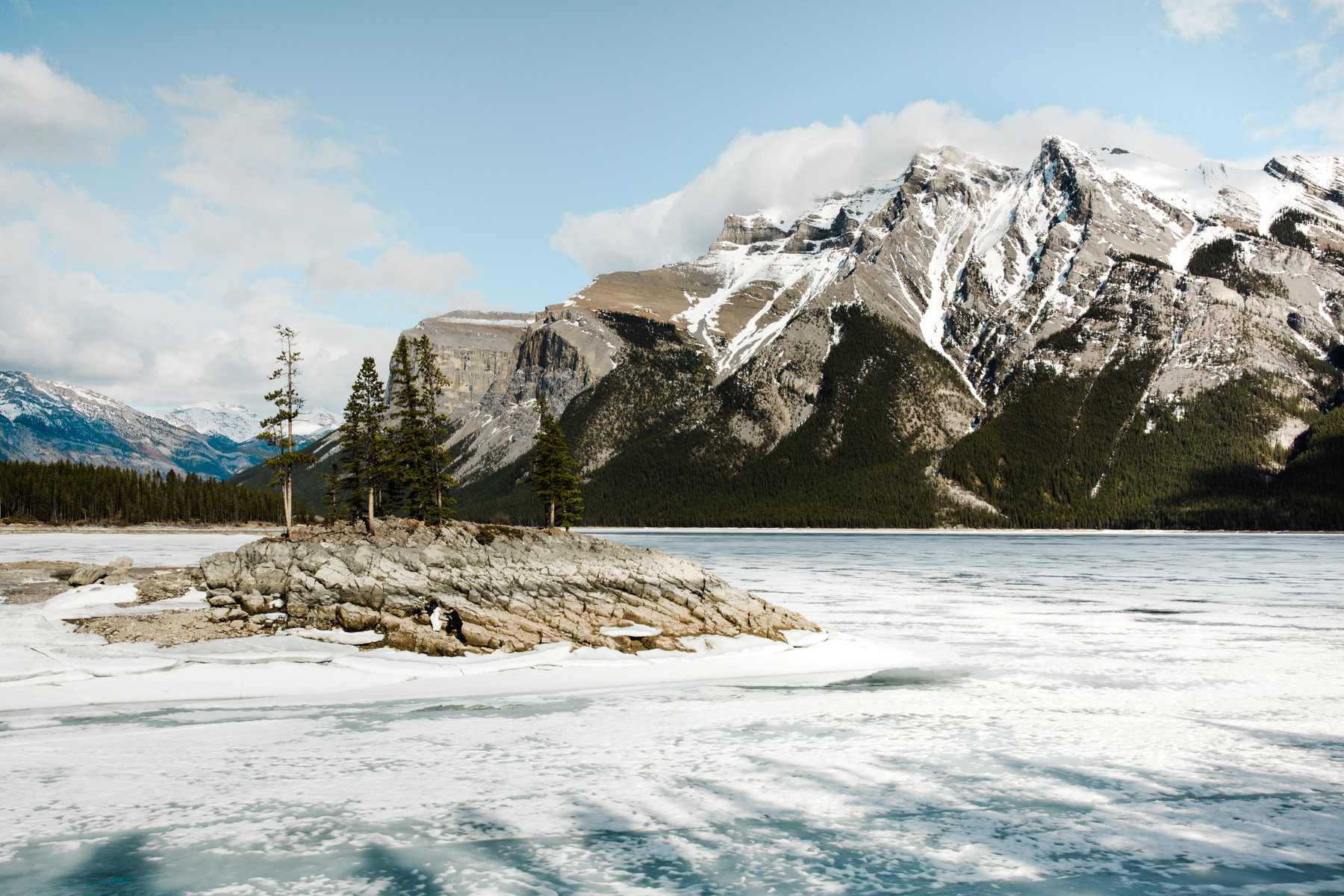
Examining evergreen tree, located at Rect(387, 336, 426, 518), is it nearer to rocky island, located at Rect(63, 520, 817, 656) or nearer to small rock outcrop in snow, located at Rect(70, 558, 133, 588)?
small rock outcrop in snow, located at Rect(70, 558, 133, 588)

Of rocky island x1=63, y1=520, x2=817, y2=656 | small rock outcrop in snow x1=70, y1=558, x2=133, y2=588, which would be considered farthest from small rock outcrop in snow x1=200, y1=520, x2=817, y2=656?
small rock outcrop in snow x1=70, y1=558, x2=133, y2=588

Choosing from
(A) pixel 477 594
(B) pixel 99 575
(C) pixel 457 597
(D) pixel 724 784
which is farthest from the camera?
(B) pixel 99 575

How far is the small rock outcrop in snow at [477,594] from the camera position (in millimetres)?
26922

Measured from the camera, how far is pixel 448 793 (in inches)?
491

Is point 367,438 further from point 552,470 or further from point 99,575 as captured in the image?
point 99,575

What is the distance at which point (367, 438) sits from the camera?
226 feet

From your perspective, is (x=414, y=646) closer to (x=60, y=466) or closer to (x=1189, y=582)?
(x=1189, y=582)

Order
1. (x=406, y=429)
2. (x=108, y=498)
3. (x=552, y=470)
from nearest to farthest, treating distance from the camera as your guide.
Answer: (x=406, y=429) < (x=552, y=470) < (x=108, y=498)

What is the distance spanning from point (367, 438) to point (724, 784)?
6147cm

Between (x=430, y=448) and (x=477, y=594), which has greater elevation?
(x=430, y=448)

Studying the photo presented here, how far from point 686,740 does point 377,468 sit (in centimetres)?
5336

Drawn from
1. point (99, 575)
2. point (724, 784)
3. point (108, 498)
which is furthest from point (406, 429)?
point (108, 498)

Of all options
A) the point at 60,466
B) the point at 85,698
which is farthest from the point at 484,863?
the point at 60,466

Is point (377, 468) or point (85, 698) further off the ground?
point (377, 468)
